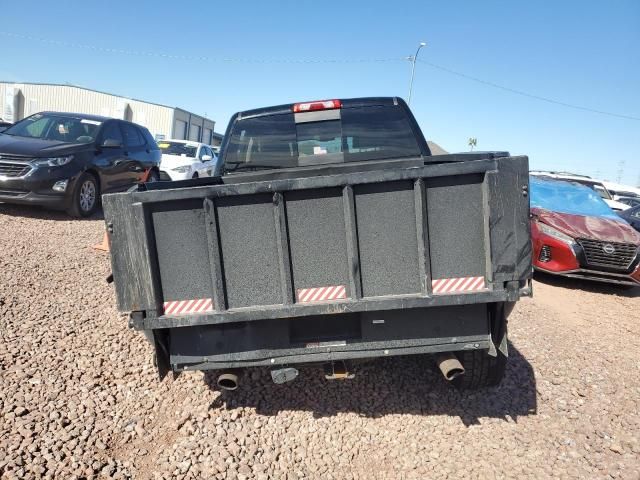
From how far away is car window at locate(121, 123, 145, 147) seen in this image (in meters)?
8.79

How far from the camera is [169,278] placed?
7.73ft

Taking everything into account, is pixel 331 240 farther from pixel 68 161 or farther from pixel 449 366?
pixel 68 161

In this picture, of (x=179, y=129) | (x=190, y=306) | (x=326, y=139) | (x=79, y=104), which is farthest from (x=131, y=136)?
(x=79, y=104)

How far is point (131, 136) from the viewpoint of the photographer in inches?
355

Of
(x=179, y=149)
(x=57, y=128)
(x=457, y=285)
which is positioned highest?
(x=57, y=128)

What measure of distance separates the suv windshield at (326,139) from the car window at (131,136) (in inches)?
234

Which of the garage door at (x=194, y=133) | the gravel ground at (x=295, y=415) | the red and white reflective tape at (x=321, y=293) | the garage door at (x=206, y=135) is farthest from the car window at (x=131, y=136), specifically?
the garage door at (x=206, y=135)

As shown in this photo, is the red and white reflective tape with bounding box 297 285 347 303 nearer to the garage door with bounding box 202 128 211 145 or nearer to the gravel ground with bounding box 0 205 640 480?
the gravel ground with bounding box 0 205 640 480

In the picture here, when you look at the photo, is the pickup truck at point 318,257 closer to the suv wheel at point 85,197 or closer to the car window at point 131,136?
the suv wheel at point 85,197

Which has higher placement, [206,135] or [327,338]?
[206,135]

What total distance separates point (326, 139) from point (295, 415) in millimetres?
2435

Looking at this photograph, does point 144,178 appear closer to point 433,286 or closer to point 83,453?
point 83,453

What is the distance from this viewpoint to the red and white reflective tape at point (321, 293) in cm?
237

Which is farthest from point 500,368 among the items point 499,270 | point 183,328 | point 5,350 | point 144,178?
point 144,178
